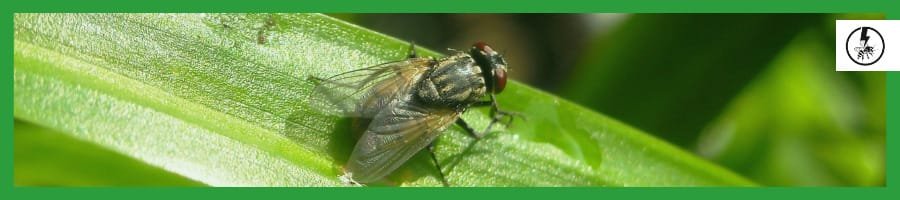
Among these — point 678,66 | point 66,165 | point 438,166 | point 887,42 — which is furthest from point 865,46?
point 66,165

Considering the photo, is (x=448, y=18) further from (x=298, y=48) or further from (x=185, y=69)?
(x=185, y=69)

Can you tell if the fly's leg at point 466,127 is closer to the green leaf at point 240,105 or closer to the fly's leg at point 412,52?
the green leaf at point 240,105

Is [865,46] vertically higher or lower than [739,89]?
higher

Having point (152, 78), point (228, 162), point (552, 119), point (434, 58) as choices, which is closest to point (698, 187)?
point (552, 119)

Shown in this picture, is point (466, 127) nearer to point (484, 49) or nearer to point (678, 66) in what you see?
point (484, 49)

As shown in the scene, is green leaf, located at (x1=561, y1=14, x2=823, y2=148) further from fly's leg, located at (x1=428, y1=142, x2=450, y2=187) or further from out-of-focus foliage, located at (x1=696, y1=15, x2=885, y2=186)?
fly's leg, located at (x1=428, y1=142, x2=450, y2=187)
